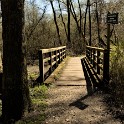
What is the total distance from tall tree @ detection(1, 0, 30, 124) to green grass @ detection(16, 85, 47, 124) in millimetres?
217

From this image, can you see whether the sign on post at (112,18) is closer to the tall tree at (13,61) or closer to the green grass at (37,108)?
the green grass at (37,108)

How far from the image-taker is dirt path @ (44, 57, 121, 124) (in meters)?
6.14

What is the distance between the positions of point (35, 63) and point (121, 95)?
1544cm

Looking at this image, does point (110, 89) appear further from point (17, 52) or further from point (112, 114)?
point (17, 52)

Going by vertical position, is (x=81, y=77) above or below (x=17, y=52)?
below

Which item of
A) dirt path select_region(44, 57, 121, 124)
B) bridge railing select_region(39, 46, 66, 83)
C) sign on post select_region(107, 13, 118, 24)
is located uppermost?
sign on post select_region(107, 13, 118, 24)

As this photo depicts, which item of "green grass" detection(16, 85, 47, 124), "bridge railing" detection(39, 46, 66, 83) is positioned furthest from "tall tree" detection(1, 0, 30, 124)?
"bridge railing" detection(39, 46, 66, 83)

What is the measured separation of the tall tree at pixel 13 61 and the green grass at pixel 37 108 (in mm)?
Result: 217

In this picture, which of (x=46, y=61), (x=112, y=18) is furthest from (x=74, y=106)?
(x=46, y=61)

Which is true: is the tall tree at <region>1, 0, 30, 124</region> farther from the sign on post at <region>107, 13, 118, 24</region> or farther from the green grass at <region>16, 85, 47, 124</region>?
the sign on post at <region>107, 13, 118, 24</region>

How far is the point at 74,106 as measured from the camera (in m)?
7.13

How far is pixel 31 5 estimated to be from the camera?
36906mm

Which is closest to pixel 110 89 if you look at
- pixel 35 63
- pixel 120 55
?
pixel 120 55

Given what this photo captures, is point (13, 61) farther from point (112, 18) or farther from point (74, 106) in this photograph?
point (112, 18)
